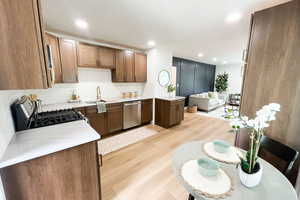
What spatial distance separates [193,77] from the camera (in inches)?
260

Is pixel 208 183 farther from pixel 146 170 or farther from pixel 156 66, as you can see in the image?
pixel 156 66

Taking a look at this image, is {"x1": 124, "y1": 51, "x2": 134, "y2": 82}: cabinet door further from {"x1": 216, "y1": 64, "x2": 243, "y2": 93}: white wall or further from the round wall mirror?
{"x1": 216, "y1": 64, "x2": 243, "y2": 93}: white wall

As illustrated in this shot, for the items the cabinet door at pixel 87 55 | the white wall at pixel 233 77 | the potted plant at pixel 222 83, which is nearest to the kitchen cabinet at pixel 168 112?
the cabinet door at pixel 87 55

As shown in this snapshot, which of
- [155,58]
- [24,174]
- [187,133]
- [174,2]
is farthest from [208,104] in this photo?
[24,174]

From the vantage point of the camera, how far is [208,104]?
17.8 feet

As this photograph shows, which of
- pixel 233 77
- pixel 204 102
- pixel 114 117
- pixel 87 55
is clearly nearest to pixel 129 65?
pixel 87 55

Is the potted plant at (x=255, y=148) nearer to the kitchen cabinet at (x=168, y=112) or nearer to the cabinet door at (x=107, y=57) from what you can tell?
the kitchen cabinet at (x=168, y=112)

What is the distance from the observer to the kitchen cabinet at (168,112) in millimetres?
3559

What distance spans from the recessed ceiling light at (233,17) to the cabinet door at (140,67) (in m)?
2.32

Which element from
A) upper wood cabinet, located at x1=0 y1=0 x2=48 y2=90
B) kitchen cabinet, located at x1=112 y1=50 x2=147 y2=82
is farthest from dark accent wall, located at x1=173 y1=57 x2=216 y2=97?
upper wood cabinet, located at x1=0 y1=0 x2=48 y2=90

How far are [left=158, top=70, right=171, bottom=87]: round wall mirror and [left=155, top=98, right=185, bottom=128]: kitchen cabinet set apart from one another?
613 mm

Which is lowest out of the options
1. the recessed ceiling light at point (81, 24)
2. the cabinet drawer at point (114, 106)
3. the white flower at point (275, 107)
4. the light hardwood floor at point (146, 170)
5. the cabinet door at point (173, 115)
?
the light hardwood floor at point (146, 170)

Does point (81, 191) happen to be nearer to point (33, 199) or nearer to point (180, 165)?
point (33, 199)

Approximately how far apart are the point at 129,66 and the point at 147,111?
146 cm
